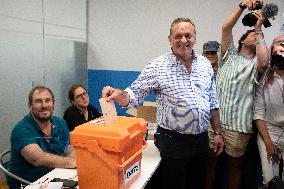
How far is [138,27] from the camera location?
13.1 feet

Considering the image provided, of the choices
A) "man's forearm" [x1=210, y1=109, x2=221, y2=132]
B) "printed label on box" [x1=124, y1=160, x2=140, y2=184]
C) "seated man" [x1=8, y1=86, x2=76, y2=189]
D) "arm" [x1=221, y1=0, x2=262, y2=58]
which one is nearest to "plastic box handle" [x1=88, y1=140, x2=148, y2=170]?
"printed label on box" [x1=124, y1=160, x2=140, y2=184]

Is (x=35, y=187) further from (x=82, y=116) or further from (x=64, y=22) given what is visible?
(x=64, y=22)

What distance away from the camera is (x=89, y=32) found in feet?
13.7

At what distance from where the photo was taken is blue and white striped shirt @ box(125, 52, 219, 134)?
1.94m

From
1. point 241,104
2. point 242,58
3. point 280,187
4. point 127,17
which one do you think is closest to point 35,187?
point 280,187

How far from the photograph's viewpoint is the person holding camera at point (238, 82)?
2.33m

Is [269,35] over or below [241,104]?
over

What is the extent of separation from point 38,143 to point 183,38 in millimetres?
1181

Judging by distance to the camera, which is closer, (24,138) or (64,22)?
(24,138)

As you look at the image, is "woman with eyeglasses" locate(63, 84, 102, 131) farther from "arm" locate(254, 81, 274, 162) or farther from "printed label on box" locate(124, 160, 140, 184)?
"arm" locate(254, 81, 274, 162)

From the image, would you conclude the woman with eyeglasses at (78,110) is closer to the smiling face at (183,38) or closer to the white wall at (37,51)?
the white wall at (37,51)

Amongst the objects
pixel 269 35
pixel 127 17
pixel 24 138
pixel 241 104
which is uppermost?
pixel 127 17

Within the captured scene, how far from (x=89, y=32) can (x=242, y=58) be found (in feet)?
7.86

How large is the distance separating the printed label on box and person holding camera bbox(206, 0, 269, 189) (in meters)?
0.91
